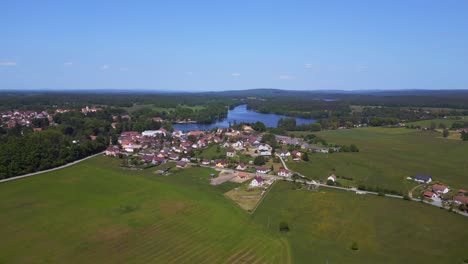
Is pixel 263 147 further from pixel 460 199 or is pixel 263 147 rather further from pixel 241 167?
pixel 460 199

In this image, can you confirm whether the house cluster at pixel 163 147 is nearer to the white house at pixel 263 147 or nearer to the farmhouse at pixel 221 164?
the farmhouse at pixel 221 164

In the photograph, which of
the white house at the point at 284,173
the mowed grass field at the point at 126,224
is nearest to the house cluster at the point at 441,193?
the white house at the point at 284,173

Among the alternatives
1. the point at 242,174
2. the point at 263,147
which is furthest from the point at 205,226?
the point at 263,147

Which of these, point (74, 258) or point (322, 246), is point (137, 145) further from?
point (322, 246)

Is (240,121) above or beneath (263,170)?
above

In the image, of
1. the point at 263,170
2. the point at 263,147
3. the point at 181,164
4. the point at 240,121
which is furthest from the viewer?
the point at 240,121

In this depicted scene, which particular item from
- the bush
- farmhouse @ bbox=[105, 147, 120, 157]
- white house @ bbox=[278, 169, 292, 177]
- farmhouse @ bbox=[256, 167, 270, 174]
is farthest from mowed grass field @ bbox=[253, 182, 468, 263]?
farmhouse @ bbox=[105, 147, 120, 157]

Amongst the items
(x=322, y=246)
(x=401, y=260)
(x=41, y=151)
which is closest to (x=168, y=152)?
(x=41, y=151)
